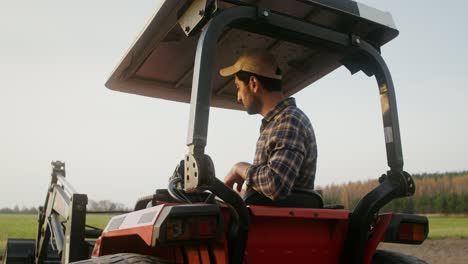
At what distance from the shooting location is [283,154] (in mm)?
2549

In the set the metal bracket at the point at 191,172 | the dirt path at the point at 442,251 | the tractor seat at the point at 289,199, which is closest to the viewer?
the metal bracket at the point at 191,172

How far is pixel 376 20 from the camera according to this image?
2.84 meters

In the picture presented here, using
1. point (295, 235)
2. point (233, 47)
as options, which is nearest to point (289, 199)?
point (295, 235)

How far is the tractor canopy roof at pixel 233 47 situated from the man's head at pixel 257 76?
0.50ft

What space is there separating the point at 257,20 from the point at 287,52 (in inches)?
37.3

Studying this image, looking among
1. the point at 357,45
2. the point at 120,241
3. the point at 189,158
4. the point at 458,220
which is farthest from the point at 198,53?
the point at 458,220

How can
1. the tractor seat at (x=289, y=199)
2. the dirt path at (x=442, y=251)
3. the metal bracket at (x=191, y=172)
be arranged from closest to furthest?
the metal bracket at (x=191, y=172)
the tractor seat at (x=289, y=199)
the dirt path at (x=442, y=251)

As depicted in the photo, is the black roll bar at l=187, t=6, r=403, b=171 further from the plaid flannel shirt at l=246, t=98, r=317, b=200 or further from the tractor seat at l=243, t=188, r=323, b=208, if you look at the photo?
the tractor seat at l=243, t=188, r=323, b=208

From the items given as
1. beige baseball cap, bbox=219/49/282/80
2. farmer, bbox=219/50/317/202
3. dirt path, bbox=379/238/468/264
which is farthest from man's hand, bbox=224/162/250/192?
dirt path, bbox=379/238/468/264

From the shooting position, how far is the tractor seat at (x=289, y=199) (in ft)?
8.59

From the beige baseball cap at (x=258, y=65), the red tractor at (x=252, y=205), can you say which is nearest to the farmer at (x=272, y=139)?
the beige baseball cap at (x=258, y=65)

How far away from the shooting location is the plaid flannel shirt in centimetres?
248

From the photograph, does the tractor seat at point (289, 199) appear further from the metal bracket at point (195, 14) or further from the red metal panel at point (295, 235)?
the metal bracket at point (195, 14)

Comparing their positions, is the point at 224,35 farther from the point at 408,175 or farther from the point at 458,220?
Answer: the point at 458,220
